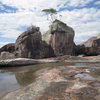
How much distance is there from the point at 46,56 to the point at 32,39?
254 inches

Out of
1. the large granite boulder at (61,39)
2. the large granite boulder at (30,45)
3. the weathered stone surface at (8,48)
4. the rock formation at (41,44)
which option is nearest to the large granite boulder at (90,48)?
the rock formation at (41,44)

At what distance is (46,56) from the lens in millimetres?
55844

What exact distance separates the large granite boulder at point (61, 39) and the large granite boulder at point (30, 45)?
4917mm

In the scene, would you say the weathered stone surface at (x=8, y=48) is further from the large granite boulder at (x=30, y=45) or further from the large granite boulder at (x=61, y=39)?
the large granite boulder at (x=61, y=39)

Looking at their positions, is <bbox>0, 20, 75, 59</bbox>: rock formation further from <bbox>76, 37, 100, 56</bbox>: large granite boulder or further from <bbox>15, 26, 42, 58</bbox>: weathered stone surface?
<bbox>76, 37, 100, 56</bbox>: large granite boulder

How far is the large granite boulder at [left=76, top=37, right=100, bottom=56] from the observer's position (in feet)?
213

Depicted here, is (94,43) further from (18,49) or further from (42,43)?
(18,49)

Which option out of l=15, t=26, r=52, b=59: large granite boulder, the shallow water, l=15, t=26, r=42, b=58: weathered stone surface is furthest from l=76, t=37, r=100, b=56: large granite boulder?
the shallow water

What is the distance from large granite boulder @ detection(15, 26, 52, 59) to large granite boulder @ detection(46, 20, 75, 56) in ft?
16.1

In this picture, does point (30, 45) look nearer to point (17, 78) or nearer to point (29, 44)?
point (29, 44)

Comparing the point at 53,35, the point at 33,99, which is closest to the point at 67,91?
the point at 33,99

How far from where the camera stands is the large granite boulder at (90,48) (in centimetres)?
6488

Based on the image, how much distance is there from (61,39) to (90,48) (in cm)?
1118

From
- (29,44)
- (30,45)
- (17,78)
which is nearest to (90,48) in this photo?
(30,45)
